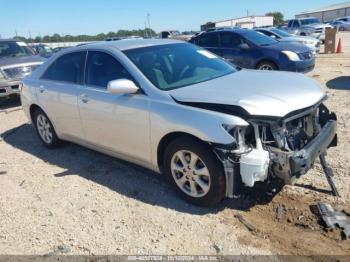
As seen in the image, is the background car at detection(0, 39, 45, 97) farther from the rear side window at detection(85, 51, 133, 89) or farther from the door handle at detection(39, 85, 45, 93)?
the rear side window at detection(85, 51, 133, 89)

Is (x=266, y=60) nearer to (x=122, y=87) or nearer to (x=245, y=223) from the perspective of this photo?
(x=122, y=87)

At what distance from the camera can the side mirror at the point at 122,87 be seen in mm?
3844

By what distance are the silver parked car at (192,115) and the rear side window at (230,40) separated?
6.12m

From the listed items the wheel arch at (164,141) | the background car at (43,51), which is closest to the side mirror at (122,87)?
the wheel arch at (164,141)

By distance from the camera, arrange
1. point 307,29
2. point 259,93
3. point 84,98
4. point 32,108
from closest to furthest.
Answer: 1. point 259,93
2. point 84,98
3. point 32,108
4. point 307,29

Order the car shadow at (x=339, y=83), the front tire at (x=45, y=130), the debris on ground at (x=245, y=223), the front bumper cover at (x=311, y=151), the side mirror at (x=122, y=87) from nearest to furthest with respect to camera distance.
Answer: the front bumper cover at (x=311, y=151) → the debris on ground at (x=245, y=223) → the side mirror at (x=122, y=87) → the front tire at (x=45, y=130) → the car shadow at (x=339, y=83)

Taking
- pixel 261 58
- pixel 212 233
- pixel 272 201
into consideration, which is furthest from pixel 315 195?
pixel 261 58

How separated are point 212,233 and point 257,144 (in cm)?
93

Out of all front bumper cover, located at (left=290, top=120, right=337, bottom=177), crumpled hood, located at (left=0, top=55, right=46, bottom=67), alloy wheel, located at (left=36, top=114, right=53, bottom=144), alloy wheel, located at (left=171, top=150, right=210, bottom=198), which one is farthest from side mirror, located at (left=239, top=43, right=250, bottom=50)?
alloy wheel, located at (left=171, top=150, right=210, bottom=198)

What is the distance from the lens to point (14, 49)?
36.3 ft

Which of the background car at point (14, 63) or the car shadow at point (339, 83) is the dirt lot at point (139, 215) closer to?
the car shadow at point (339, 83)

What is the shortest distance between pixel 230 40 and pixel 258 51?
1.04m

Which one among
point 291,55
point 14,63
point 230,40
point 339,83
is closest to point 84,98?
point 14,63

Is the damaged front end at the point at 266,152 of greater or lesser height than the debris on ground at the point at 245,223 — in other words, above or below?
above
